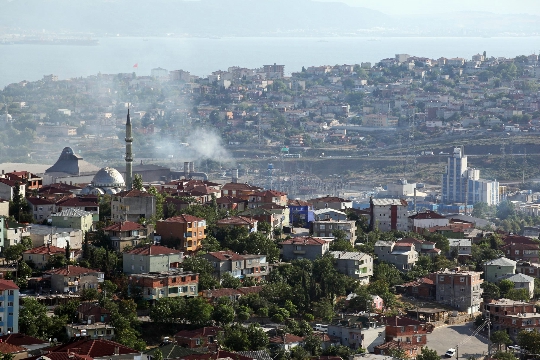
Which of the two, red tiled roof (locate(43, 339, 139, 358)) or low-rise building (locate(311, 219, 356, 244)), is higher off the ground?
red tiled roof (locate(43, 339, 139, 358))

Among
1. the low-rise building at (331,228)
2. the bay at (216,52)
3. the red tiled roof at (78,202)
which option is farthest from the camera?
the bay at (216,52)

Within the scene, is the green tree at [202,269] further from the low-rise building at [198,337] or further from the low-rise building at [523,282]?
the low-rise building at [523,282]

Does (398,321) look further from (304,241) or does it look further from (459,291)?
(304,241)

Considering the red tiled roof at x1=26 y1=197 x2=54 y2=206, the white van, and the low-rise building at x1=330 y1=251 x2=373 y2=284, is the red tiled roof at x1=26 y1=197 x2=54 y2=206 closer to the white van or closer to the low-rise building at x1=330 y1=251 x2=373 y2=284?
the low-rise building at x1=330 y1=251 x2=373 y2=284

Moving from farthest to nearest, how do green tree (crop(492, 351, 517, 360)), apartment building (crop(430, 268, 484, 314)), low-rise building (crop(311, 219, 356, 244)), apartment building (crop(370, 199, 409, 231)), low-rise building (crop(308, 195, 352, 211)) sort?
1. low-rise building (crop(308, 195, 352, 211))
2. apartment building (crop(370, 199, 409, 231))
3. low-rise building (crop(311, 219, 356, 244))
4. apartment building (crop(430, 268, 484, 314))
5. green tree (crop(492, 351, 517, 360))

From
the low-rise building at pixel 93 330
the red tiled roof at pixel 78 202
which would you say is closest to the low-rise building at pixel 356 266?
the red tiled roof at pixel 78 202

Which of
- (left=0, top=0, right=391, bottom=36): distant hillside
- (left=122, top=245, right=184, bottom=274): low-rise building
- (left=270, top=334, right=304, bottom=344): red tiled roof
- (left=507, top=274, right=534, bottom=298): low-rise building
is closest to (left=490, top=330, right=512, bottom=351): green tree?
(left=270, top=334, right=304, bottom=344): red tiled roof

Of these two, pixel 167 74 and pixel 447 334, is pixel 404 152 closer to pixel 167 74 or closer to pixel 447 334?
pixel 167 74

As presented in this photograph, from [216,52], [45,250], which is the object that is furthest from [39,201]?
[216,52]
